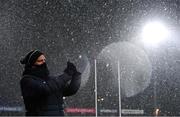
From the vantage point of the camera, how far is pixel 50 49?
117 feet

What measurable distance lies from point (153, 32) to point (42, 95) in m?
19.3

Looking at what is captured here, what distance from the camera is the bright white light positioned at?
22.8 metres

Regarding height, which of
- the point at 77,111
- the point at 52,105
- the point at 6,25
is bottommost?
the point at 77,111

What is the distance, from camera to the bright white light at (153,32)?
2280 cm

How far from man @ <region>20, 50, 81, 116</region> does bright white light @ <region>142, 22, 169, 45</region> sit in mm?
18805

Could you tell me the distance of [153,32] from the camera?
906 inches

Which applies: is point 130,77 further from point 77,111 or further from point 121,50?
point 77,111

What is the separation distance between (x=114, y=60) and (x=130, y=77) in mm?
3353

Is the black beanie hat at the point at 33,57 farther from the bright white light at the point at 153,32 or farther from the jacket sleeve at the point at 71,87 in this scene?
the bright white light at the point at 153,32

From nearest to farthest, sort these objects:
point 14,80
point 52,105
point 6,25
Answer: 1. point 52,105
2. point 14,80
3. point 6,25

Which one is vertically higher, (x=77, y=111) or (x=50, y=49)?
(x=50, y=49)

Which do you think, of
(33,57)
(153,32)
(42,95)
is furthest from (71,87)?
(153,32)

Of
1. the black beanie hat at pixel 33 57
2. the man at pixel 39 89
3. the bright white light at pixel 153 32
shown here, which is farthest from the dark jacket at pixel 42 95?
the bright white light at pixel 153 32

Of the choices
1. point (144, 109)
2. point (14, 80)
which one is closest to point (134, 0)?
point (14, 80)
